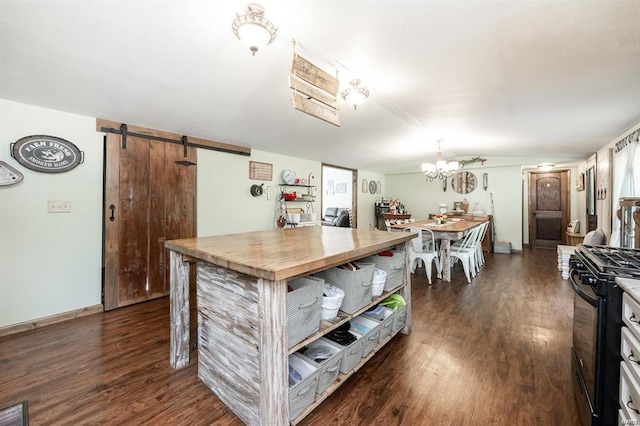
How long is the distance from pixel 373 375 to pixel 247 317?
1009 millimetres

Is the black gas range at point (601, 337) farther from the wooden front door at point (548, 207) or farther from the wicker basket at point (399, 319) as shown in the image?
the wooden front door at point (548, 207)

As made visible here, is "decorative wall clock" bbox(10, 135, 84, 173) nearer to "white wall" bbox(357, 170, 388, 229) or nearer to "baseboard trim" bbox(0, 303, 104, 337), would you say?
"baseboard trim" bbox(0, 303, 104, 337)

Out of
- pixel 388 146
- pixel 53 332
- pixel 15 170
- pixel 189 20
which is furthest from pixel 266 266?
pixel 388 146

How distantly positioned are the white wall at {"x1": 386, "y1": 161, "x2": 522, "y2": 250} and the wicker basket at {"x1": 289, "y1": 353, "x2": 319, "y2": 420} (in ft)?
21.5

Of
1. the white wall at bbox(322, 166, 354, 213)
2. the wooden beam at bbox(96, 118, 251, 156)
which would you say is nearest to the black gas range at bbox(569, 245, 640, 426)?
the wooden beam at bbox(96, 118, 251, 156)

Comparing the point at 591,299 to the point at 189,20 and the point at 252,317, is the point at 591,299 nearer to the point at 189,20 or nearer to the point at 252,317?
the point at 252,317

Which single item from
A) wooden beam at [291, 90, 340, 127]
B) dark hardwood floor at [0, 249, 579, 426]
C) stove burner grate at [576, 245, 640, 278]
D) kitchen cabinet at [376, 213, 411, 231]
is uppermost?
wooden beam at [291, 90, 340, 127]

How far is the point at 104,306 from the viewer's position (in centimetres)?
287

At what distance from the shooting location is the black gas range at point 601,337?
3.77 ft

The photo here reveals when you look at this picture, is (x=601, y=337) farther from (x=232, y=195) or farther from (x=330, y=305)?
(x=232, y=195)

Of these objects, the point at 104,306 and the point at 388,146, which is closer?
the point at 104,306

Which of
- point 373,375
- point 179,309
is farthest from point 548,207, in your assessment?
point 179,309

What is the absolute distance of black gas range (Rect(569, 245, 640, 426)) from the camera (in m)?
1.15

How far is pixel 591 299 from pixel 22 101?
424 cm
